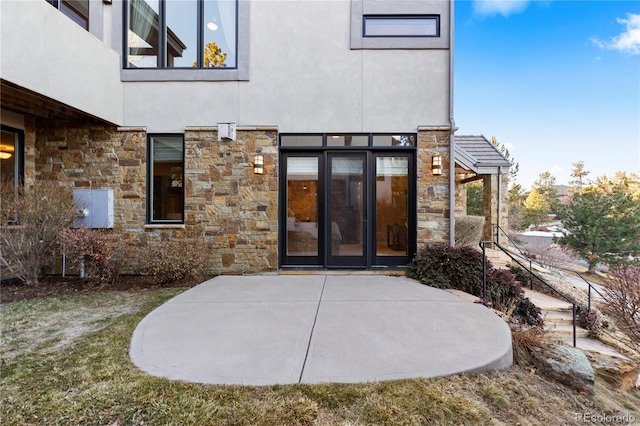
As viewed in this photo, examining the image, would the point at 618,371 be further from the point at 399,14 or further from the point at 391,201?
the point at 399,14

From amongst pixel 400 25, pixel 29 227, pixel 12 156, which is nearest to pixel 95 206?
pixel 29 227

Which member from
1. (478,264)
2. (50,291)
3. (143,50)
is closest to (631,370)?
(478,264)

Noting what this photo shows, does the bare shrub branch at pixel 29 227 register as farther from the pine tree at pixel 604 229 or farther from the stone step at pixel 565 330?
the pine tree at pixel 604 229

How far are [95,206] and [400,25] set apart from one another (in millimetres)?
7182


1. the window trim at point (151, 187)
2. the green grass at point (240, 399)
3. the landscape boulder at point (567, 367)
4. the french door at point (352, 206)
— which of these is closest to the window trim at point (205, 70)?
the window trim at point (151, 187)

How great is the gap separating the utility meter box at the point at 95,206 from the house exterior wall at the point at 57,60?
4.93ft

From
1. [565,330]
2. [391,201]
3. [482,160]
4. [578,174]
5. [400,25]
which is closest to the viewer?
[565,330]

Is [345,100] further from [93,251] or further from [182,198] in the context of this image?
[93,251]

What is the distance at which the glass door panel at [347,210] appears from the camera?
5824 mm

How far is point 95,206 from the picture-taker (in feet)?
18.7

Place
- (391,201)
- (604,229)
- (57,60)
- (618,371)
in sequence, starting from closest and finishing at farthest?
(618,371) < (57,60) < (391,201) < (604,229)

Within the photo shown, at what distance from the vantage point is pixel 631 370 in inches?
152

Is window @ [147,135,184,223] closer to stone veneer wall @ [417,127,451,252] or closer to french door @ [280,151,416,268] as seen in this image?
french door @ [280,151,416,268]

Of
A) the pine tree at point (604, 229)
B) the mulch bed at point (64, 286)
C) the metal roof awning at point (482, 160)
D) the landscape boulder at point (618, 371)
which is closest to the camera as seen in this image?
the landscape boulder at point (618, 371)
